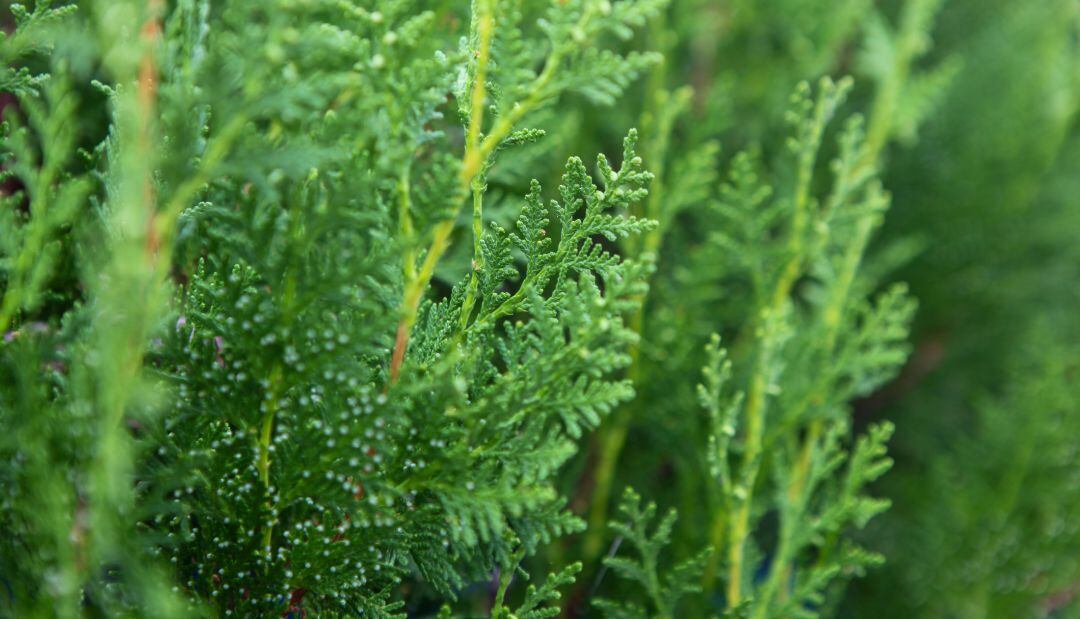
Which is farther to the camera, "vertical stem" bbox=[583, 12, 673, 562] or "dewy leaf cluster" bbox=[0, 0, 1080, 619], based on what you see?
"vertical stem" bbox=[583, 12, 673, 562]

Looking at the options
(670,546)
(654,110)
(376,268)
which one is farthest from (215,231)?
(654,110)

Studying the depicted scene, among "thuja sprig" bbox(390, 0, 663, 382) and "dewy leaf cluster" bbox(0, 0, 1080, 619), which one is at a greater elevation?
"thuja sprig" bbox(390, 0, 663, 382)

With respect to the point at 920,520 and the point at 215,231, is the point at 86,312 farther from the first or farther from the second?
the point at 920,520

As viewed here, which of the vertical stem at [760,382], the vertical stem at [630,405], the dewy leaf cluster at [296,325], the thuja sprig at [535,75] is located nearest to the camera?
the dewy leaf cluster at [296,325]

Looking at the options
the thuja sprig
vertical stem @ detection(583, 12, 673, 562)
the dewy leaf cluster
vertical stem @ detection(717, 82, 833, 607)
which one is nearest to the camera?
the dewy leaf cluster

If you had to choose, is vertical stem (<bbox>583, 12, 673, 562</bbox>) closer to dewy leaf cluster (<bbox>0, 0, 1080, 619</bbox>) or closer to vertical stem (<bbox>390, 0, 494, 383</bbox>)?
dewy leaf cluster (<bbox>0, 0, 1080, 619</bbox>)

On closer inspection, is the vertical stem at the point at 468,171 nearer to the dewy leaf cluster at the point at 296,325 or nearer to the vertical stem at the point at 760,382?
the dewy leaf cluster at the point at 296,325

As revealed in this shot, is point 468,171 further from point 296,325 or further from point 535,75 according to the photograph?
point 296,325

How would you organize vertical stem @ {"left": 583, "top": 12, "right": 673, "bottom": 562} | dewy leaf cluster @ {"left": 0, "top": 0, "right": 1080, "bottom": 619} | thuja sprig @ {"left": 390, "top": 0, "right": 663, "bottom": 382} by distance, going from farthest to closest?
vertical stem @ {"left": 583, "top": 12, "right": 673, "bottom": 562}
thuja sprig @ {"left": 390, "top": 0, "right": 663, "bottom": 382}
dewy leaf cluster @ {"left": 0, "top": 0, "right": 1080, "bottom": 619}

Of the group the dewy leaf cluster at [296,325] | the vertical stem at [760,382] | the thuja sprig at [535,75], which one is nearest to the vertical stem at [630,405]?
the vertical stem at [760,382]

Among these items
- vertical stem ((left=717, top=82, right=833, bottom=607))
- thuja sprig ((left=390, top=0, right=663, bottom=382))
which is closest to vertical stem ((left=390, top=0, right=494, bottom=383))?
thuja sprig ((left=390, top=0, right=663, bottom=382))

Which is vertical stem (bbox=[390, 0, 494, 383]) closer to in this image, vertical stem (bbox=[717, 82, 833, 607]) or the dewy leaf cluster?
the dewy leaf cluster
